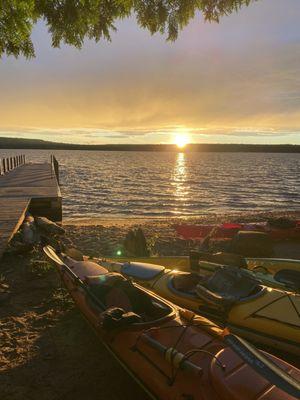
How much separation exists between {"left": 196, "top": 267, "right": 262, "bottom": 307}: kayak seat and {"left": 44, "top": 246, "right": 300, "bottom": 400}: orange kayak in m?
1.14

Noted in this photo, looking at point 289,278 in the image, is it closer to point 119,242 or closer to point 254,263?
point 254,263

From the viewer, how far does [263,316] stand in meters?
6.57

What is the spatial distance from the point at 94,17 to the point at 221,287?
5.00 meters

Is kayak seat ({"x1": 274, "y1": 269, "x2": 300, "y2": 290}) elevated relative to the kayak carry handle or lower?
lower

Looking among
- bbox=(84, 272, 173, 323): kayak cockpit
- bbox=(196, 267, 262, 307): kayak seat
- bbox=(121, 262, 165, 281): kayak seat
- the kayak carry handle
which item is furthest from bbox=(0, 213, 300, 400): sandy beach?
bbox=(196, 267, 262, 307): kayak seat

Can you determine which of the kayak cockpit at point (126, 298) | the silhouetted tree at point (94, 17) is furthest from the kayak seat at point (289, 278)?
the silhouetted tree at point (94, 17)

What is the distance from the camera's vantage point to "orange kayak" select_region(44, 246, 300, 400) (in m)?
4.21

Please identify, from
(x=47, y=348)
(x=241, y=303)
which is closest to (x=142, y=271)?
(x=241, y=303)

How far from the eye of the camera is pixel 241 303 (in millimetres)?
6832

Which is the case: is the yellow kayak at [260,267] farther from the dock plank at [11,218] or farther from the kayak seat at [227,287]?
the dock plank at [11,218]

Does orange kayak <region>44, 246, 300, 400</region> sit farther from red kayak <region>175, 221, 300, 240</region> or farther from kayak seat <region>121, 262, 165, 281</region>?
red kayak <region>175, 221, 300, 240</region>

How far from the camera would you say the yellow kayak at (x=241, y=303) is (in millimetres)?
6367

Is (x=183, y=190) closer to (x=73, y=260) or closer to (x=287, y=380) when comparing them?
(x=73, y=260)

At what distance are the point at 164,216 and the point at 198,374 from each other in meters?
23.1
